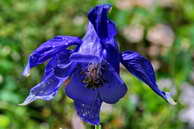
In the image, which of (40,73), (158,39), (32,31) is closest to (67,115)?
(40,73)

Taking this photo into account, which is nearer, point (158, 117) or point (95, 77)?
point (95, 77)

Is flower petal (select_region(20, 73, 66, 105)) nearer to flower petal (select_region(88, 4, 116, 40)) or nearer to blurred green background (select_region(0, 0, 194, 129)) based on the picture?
flower petal (select_region(88, 4, 116, 40))

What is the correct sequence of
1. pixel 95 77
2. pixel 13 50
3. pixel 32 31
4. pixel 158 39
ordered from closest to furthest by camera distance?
pixel 95 77
pixel 13 50
pixel 32 31
pixel 158 39

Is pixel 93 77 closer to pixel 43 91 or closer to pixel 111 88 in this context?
pixel 111 88

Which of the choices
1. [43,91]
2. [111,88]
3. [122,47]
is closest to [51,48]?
[43,91]

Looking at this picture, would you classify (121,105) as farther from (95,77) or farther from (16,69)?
(95,77)
